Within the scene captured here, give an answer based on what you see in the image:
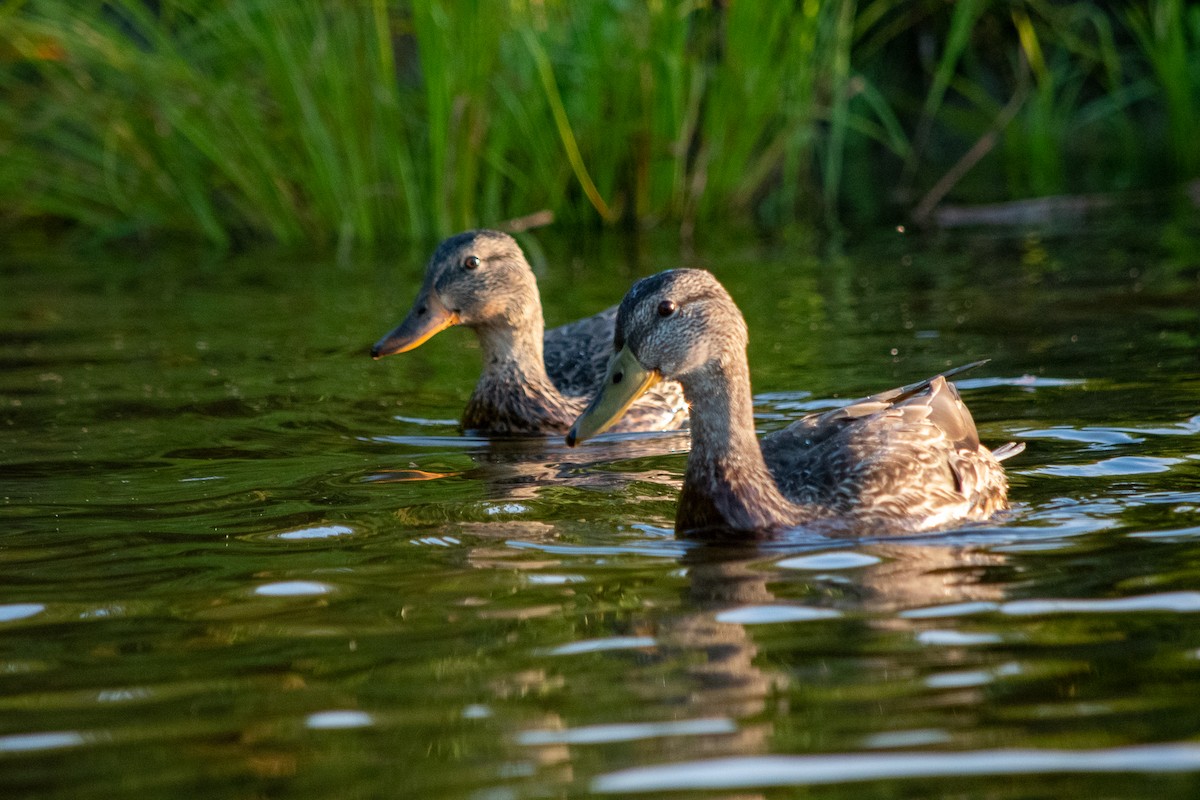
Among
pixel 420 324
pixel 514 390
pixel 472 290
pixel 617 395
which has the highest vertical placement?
pixel 472 290

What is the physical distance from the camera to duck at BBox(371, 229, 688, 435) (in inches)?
327

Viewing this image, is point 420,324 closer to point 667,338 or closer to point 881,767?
point 667,338

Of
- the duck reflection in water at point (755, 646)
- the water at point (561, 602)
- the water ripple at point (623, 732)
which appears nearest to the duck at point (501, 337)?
the water at point (561, 602)

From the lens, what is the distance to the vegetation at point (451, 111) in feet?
39.8

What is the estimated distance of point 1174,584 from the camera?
4.69 meters

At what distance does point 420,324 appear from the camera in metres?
8.41

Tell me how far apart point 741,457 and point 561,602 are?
109 cm

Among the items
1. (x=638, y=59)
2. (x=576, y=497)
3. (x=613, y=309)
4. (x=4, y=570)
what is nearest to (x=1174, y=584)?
(x=576, y=497)

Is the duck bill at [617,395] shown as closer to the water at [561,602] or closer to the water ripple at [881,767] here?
the water at [561,602]

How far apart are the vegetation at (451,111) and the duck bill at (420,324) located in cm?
325

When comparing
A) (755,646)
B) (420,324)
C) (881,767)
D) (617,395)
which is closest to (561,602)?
(755,646)

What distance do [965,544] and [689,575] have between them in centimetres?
91

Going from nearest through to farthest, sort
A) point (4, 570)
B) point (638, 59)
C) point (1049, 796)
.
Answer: point (1049, 796), point (4, 570), point (638, 59)

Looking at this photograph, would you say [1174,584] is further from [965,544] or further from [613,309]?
[613,309]
